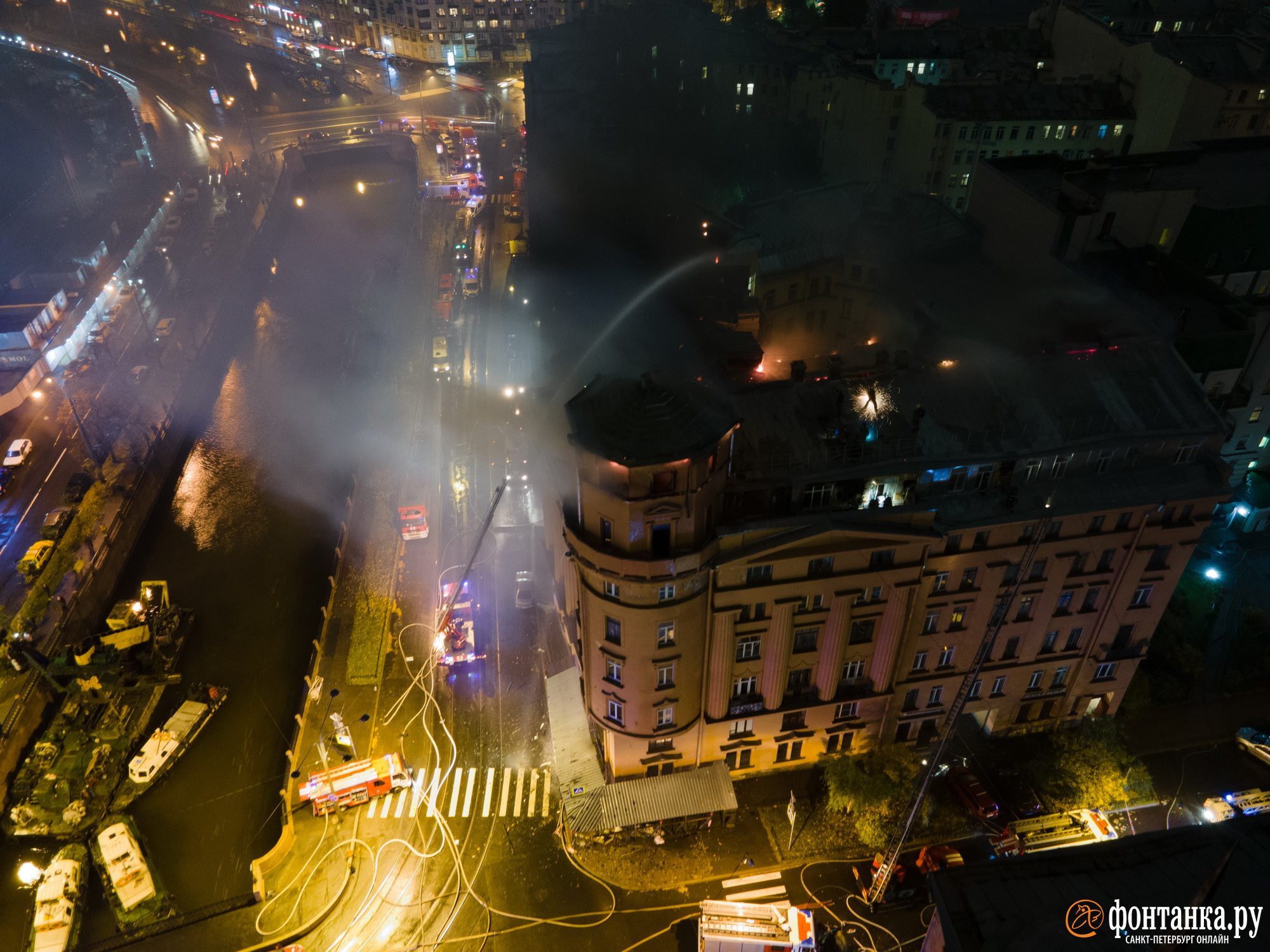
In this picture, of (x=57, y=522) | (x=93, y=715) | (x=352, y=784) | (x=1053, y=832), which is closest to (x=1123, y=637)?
(x=1053, y=832)

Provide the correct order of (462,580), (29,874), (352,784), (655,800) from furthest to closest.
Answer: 1. (462,580)
2. (352,784)
3. (29,874)
4. (655,800)

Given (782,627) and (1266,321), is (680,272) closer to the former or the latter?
(782,627)

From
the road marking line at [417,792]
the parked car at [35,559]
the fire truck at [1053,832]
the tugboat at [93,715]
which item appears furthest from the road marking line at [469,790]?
the parked car at [35,559]

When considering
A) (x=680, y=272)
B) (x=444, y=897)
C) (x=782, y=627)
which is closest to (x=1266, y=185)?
(x=680, y=272)

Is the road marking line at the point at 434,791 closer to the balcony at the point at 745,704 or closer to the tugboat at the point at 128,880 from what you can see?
the tugboat at the point at 128,880

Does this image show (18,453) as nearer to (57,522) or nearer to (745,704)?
(57,522)

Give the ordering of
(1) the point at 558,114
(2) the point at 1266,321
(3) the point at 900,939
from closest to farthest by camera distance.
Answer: (3) the point at 900,939, (2) the point at 1266,321, (1) the point at 558,114

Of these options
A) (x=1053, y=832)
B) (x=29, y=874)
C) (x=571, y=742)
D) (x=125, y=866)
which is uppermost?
(x=571, y=742)
